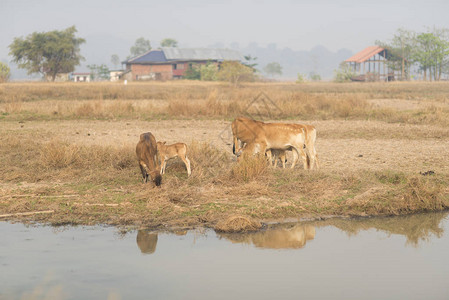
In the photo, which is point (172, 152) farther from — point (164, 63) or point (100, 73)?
point (100, 73)

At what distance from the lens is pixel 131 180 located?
13023 mm

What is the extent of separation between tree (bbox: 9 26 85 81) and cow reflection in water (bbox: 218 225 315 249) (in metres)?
78.7

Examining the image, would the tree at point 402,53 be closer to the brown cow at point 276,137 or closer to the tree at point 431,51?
the tree at point 431,51

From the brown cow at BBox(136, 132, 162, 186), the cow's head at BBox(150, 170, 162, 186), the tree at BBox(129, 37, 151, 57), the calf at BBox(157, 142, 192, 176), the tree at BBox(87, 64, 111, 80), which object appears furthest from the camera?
the tree at BBox(129, 37, 151, 57)

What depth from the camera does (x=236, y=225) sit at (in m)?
9.91

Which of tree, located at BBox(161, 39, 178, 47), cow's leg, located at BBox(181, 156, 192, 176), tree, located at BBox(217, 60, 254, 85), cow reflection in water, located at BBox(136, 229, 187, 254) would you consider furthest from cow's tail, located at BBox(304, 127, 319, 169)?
tree, located at BBox(161, 39, 178, 47)

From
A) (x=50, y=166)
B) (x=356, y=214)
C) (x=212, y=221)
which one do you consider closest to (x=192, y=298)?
(x=212, y=221)

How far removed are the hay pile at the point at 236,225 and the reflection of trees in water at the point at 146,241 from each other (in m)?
1.04

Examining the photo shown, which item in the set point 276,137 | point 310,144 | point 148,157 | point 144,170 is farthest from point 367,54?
point 148,157

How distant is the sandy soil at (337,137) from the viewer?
1515 centimetres

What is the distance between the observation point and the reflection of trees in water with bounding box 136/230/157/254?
29.8ft

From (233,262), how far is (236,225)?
142 centimetres

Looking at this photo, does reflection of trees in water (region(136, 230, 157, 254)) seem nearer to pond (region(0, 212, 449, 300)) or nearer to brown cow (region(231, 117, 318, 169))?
pond (region(0, 212, 449, 300))

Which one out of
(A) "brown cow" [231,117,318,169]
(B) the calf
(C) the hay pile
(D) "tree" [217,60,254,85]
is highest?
(D) "tree" [217,60,254,85]
